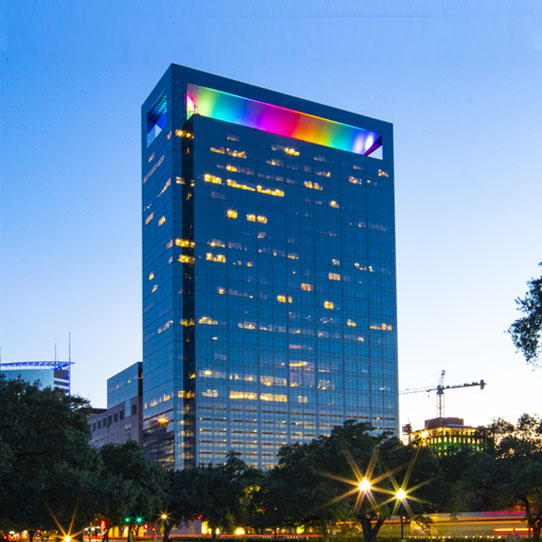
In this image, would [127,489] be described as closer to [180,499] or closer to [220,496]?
[220,496]

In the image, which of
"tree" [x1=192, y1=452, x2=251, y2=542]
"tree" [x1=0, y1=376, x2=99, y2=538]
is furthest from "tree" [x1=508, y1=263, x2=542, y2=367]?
"tree" [x1=192, y1=452, x2=251, y2=542]

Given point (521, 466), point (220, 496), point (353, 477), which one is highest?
point (521, 466)

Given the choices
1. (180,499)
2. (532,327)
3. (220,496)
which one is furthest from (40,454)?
(180,499)

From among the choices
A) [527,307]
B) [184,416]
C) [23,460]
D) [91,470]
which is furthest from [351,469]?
[184,416]

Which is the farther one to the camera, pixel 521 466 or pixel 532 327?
pixel 521 466

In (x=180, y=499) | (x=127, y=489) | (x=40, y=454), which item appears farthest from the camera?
(x=180, y=499)

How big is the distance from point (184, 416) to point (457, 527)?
115030 mm

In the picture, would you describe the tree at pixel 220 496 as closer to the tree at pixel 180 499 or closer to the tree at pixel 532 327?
the tree at pixel 180 499

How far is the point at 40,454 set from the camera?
52.9 meters

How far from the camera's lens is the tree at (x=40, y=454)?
51219 millimetres

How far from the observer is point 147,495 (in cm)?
7156

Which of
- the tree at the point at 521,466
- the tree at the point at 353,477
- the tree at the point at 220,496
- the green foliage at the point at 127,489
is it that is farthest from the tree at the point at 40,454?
the tree at the point at 220,496

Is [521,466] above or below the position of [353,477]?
above

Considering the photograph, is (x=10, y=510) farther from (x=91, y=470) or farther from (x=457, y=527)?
(x=457, y=527)
